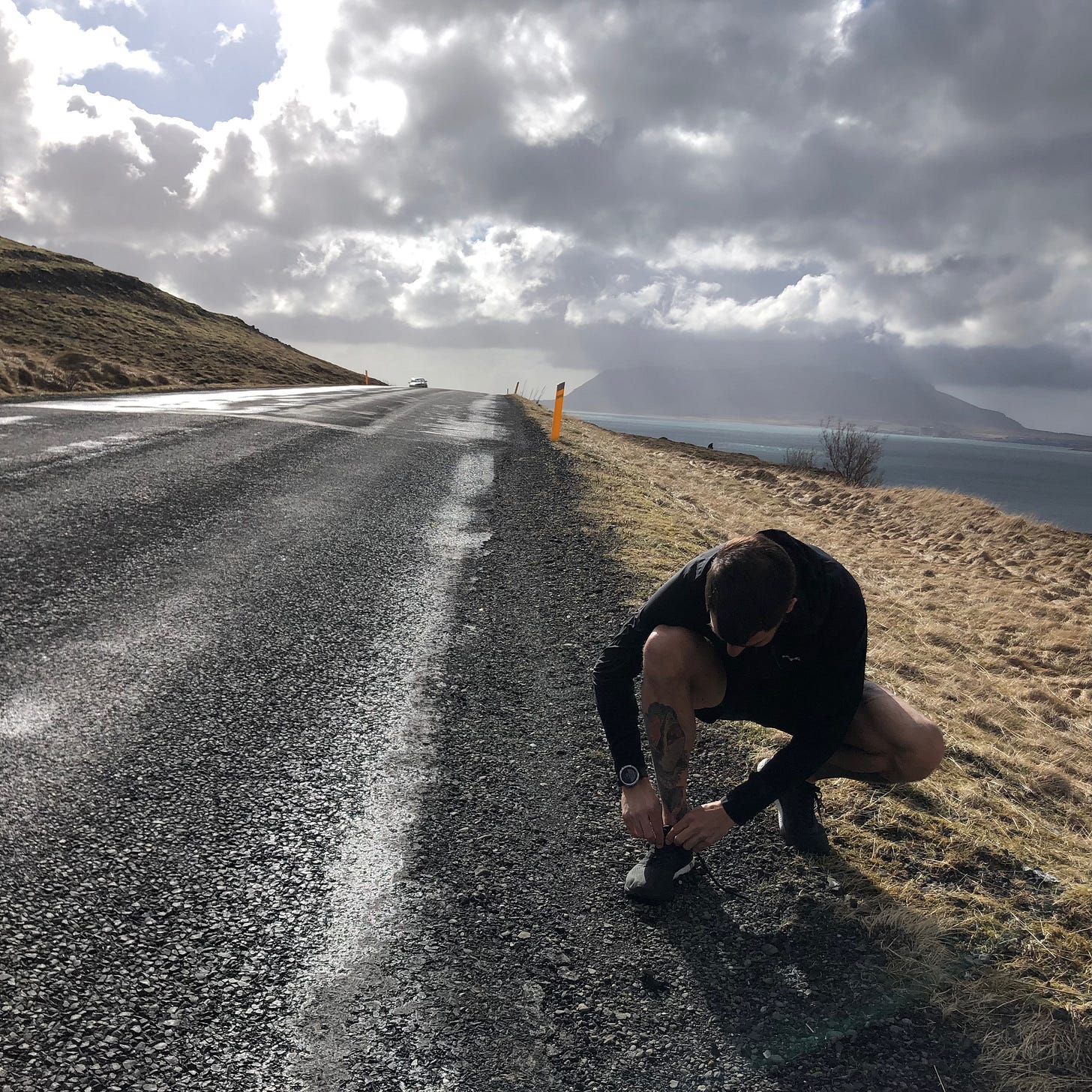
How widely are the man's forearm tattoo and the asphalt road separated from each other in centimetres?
25

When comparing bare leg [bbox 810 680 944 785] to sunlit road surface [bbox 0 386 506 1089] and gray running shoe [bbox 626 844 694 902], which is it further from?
sunlit road surface [bbox 0 386 506 1089]

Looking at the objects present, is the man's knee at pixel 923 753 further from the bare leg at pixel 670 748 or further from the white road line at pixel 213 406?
the white road line at pixel 213 406

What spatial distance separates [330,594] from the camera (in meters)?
5.37

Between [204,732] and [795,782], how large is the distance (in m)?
2.42

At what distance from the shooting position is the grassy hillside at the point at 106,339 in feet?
80.6

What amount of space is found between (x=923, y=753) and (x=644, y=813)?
1.01m

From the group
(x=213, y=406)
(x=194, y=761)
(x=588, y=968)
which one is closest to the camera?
(x=588, y=968)

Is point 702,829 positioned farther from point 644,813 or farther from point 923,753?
point 923,753

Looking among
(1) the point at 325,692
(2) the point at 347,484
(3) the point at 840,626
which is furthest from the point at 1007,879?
(2) the point at 347,484

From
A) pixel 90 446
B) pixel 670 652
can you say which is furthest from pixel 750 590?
pixel 90 446

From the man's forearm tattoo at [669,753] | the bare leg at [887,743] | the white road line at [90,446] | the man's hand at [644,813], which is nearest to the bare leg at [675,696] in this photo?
the man's forearm tattoo at [669,753]

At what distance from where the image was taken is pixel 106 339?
3603 cm

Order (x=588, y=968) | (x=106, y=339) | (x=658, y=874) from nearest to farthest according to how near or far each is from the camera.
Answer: (x=588, y=968)
(x=658, y=874)
(x=106, y=339)

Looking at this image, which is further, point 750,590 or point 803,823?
point 803,823
